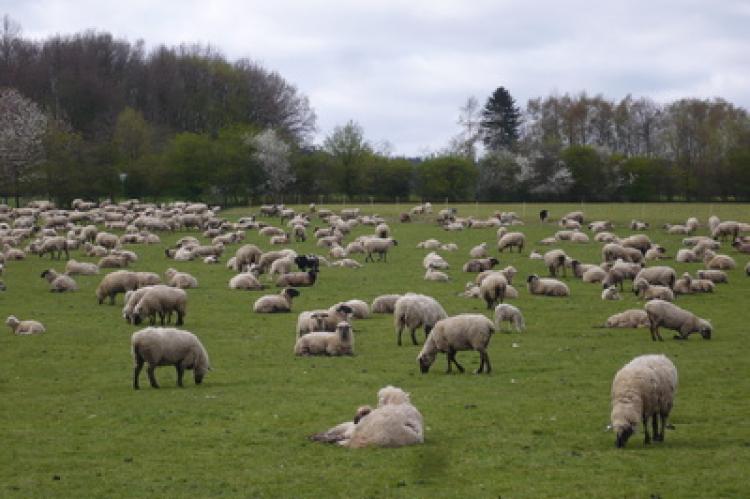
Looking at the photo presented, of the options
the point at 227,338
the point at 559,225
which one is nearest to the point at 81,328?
the point at 227,338

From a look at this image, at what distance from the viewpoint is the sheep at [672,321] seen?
27047 mm

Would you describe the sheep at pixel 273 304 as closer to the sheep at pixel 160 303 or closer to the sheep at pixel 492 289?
the sheep at pixel 160 303

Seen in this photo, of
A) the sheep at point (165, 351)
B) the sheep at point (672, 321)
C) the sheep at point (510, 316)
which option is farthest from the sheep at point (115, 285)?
the sheep at point (672, 321)

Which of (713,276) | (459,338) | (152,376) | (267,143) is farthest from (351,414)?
(267,143)

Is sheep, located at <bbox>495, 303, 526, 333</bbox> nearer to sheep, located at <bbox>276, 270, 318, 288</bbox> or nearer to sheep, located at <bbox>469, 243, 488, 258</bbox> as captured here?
sheep, located at <bbox>276, 270, 318, 288</bbox>

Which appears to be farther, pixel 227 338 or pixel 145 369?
pixel 227 338

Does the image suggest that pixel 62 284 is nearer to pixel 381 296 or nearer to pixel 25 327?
pixel 25 327

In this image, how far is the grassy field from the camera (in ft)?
46.0

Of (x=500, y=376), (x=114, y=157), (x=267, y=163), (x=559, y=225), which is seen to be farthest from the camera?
(x=267, y=163)

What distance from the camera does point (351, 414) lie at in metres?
18.5

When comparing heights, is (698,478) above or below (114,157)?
below

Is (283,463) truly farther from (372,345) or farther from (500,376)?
(372,345)

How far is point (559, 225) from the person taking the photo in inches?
2928

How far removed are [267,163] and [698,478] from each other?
108 m
